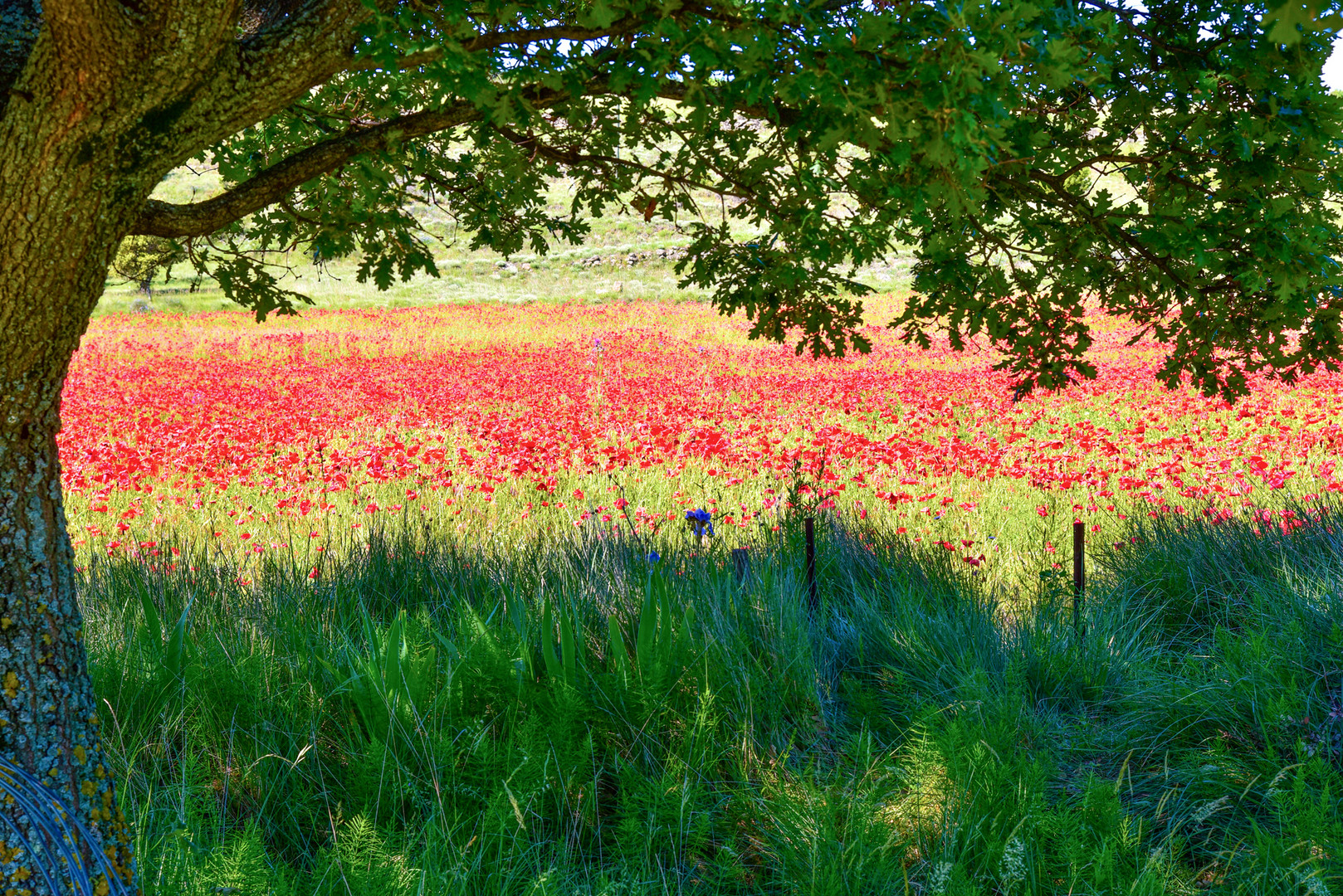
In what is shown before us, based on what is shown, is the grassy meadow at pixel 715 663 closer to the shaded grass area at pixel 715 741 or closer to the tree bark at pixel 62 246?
the shaded grass area at pixel 715 741

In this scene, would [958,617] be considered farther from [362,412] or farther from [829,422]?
[362,412]

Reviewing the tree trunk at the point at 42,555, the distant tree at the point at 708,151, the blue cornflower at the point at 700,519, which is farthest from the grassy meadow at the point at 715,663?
the distant tree at the point at 708,151

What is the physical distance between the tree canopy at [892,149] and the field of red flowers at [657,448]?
1.34 metres

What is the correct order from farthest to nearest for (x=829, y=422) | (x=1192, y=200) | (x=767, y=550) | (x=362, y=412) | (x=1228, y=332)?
(x=362, y=412)
(x=829, y=422)
(x=767, y=550)
(x=1228, y=332)
(x=1192, y=200)

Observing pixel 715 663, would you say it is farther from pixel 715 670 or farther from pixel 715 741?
pixel 715 741

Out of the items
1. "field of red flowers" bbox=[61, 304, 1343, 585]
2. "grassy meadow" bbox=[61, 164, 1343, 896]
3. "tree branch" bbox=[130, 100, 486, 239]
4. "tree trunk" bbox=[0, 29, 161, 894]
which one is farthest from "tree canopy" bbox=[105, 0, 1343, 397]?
"field of red flowers" bbox=[61, 304, 1343, 585]

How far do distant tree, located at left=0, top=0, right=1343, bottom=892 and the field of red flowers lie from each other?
1.52 meters

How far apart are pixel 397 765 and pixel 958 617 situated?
2.20m

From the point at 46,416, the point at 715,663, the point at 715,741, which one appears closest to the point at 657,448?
the point at 715,663

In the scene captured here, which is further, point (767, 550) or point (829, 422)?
point (829, 422)

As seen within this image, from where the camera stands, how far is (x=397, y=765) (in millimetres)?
2393

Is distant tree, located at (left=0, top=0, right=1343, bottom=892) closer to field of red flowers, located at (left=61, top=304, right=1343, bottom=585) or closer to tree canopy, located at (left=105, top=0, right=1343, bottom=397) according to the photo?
tree canopy, located at (left=105, top=0, right=1343, bottom=397)

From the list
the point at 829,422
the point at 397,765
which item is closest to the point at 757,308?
the point at 397,765

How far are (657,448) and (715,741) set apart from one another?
454cm
